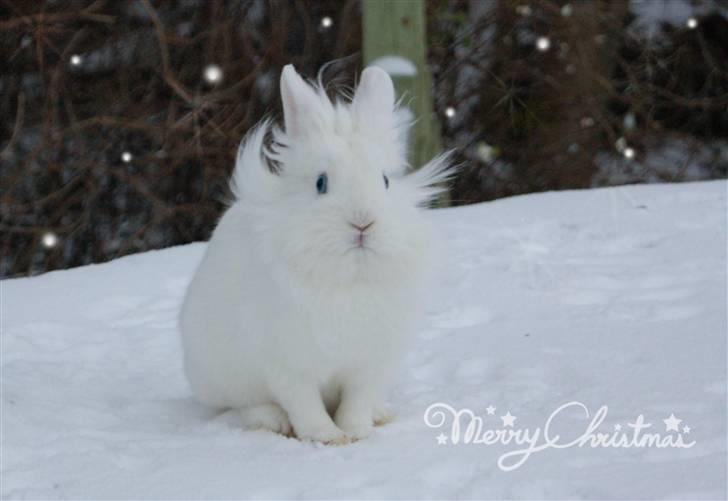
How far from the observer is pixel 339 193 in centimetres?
236

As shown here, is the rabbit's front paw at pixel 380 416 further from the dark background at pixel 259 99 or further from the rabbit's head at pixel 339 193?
the dark background at pixel 259 99

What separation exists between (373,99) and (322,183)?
27 centimetres

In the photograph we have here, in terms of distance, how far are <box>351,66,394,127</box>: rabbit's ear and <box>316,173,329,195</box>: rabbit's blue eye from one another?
191 mm

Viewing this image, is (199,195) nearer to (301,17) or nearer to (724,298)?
(301,17)

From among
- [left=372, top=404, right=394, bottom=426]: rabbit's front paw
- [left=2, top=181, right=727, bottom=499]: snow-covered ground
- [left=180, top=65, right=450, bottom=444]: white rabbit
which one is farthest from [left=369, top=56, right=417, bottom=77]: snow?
[left=372, top=404, right=394, bottom=426]: rabbit's front paw

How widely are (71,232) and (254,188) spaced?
313cm

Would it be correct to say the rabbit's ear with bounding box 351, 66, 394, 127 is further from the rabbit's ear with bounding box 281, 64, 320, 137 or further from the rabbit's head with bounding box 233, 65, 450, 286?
the rabbit's ear with bounding box 281, 64, 320, 137

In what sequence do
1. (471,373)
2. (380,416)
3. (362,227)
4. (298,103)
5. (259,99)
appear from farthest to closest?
(259,99) < (471,373) < (380,416) < (298,103) < (362,227)

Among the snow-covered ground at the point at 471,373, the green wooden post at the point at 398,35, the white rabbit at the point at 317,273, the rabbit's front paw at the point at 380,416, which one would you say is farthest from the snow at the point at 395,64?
the rabbit's front paw at the point at 380,416

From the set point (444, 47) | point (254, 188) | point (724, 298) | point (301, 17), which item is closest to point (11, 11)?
point (301, 17)

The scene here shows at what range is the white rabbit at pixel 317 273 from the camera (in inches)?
92.9

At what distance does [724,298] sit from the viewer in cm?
347

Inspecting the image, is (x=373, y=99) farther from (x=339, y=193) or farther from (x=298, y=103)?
(x=339, y=193)

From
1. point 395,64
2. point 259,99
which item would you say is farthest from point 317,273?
point 259,99
